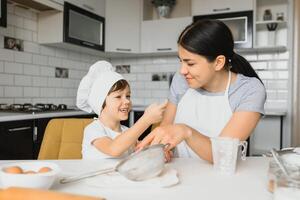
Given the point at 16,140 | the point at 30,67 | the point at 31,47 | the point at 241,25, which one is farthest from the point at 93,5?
the point at 16,140

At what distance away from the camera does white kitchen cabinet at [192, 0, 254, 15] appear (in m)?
3.42

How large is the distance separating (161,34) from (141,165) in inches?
126

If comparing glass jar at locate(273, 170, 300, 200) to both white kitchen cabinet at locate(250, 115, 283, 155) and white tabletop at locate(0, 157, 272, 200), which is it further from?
white kitchen cabinet at locate(250, 115, 283, 155)

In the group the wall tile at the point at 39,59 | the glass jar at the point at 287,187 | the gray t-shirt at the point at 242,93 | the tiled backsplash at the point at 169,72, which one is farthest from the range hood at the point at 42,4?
the glass jar at the point at 287,187

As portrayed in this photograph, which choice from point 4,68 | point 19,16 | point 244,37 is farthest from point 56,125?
point 244,37

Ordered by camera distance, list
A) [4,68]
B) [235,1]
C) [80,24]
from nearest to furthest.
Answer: [4,68]
[80,24]
[235,1]

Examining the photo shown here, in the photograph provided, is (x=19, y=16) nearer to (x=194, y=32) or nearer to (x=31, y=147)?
(x=31, y=147)

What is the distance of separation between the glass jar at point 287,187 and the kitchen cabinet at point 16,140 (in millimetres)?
1817

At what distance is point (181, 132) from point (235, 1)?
280 centimetres

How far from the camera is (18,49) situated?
2889 millimetres

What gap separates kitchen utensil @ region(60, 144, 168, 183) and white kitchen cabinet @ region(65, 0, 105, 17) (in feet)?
8.45

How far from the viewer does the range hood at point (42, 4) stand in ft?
9.07

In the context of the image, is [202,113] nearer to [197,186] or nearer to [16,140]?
[197,186]

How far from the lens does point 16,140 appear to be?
7.20 ft
